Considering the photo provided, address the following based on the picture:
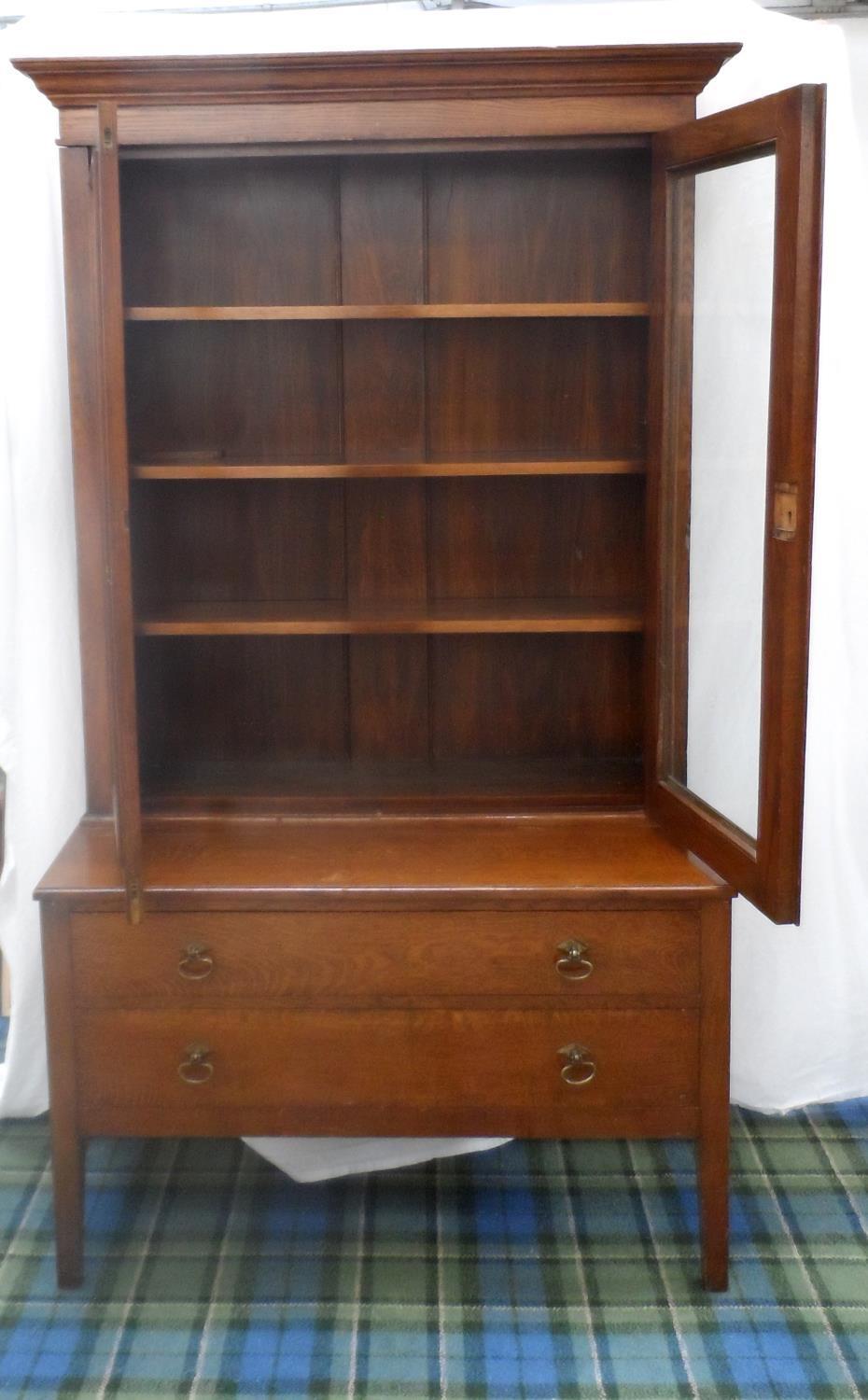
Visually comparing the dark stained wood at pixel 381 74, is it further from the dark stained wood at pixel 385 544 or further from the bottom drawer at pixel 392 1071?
Result: the bottom drawer at pixel 392 1071

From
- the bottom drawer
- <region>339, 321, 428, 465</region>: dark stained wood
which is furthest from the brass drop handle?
<region>339, 321, 428, 465</region>: dark stained wood

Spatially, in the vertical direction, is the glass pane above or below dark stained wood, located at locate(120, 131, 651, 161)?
below

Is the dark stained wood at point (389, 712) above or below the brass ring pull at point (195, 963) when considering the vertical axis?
above

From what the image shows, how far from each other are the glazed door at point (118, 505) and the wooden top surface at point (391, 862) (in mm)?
148

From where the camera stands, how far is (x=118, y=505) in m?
1.70

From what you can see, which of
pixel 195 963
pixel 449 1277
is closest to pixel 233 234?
pixel 195 963

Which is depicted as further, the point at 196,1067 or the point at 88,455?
the point at 88,455

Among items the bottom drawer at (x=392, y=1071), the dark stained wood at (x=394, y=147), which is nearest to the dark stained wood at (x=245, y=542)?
the dark stained wood at (x=394, y=147)

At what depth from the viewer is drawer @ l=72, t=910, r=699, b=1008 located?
6.29ft

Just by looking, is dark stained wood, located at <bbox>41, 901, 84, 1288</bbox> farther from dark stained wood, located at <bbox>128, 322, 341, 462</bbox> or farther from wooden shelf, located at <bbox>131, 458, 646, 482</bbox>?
dark stained wood, located at <bbox>128, 322, 341, 462</bbox>

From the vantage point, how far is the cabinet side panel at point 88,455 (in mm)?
1994

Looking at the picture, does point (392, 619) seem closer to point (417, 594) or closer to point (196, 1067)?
point (417, 594)

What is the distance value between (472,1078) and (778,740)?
627mm

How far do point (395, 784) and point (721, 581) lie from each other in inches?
24.0
